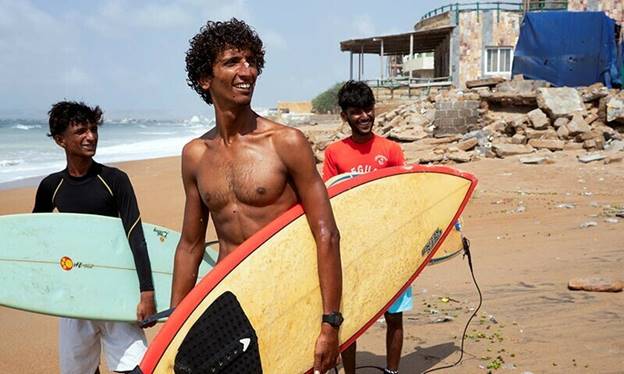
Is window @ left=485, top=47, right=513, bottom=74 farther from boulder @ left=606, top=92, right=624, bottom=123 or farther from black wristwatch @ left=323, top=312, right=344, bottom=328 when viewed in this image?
black wristwatch @ left=323, top=312, right=344, bottom=328

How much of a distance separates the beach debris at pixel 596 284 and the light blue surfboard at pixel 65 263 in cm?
320

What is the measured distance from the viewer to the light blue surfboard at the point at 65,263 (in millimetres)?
2836

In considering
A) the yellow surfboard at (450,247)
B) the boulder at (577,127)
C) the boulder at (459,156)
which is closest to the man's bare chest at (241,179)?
the yellow surfboard at (450,247)

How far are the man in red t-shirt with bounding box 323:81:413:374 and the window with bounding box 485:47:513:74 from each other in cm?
2240

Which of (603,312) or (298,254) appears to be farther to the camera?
(603,312)

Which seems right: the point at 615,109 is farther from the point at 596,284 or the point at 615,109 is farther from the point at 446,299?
the point at 446,299

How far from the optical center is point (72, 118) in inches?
111

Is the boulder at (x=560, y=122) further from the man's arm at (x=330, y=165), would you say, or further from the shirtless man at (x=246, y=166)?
the shirtless man at (x=246, y=166)

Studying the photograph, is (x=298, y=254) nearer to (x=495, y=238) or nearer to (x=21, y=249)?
(x=21, y=249)

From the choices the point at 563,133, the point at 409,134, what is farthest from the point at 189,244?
the point at 409,134

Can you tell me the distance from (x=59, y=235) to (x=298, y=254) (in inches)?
60.4

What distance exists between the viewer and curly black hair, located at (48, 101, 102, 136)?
283 cm

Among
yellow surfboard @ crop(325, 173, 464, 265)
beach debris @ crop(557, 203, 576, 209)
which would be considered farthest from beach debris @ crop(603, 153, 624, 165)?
yellow surfboard @ crop(325, 173, 464, 265)

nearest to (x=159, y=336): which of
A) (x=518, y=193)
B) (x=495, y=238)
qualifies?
(x=495, y=238)
